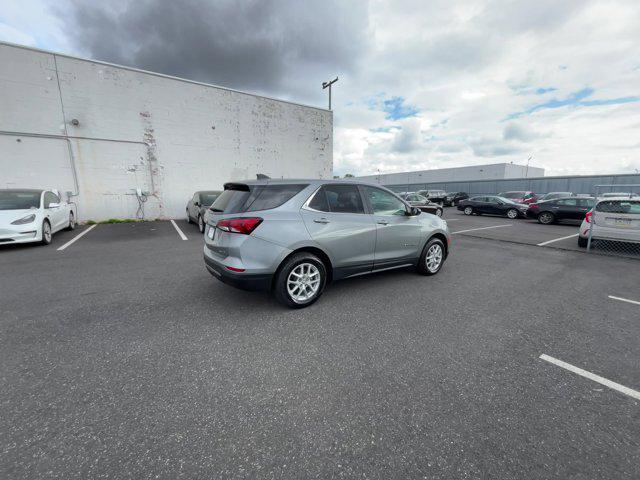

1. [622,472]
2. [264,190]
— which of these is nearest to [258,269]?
[264,190]

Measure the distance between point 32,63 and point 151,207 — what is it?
6.15 m

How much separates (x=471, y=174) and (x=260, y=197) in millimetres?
59700

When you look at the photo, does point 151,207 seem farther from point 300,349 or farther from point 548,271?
point 548,271

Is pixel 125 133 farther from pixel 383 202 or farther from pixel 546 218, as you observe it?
pixel 546 218

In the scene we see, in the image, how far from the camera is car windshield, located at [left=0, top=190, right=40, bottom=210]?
276 inches

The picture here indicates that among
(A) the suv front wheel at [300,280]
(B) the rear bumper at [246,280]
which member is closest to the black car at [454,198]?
(A) the suv front wheel at [300,280]

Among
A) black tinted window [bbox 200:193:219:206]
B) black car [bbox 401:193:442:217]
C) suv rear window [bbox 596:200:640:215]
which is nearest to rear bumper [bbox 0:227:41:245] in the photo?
black tinted window [bbox 200:193:219:206]

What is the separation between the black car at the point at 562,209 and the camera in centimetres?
1272

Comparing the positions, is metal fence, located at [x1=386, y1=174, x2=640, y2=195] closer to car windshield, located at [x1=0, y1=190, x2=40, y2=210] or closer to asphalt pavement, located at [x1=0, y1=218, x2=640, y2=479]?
asphalt pavement, located at [x1=0, y1=218, x2=640, y2=479]

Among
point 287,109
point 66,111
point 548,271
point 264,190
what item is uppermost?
point 287,109

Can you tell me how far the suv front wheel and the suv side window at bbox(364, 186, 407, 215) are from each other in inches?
51.7

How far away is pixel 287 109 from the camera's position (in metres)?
15.3

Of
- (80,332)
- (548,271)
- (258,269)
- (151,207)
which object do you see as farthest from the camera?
(151,207)

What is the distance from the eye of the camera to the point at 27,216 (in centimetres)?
682
